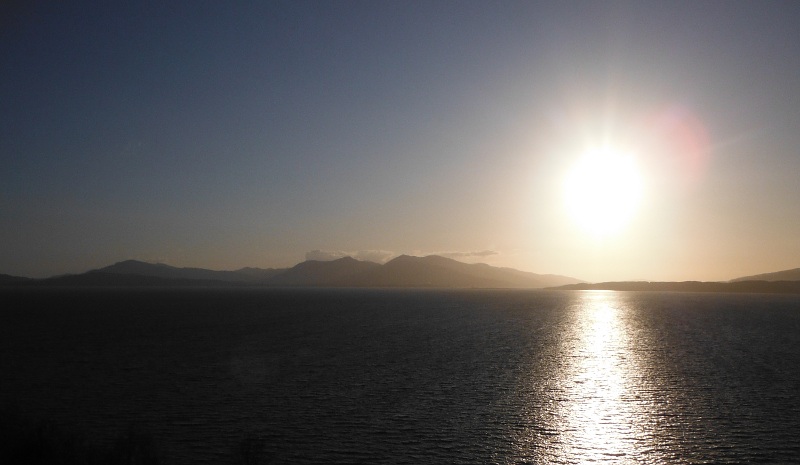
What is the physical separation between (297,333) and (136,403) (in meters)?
65.1

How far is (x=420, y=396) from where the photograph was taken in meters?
50.8

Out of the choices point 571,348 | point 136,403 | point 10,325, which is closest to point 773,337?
point 571,348

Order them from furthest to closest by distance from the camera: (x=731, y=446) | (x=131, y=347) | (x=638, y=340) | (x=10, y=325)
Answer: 1. (x=10, y=325)
2. (x=638, y=340)
3. (x=131, y=347)
4. (x=731, y=446)

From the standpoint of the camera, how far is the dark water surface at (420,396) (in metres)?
35.8

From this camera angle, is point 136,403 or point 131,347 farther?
point 131,347

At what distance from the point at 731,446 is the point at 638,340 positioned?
74.2 meters

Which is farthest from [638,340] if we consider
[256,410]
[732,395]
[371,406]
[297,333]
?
[256,410]

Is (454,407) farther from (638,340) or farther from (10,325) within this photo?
(10,325)

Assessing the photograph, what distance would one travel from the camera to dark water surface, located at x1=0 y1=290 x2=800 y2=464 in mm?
35812

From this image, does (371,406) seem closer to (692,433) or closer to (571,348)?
(692,433)

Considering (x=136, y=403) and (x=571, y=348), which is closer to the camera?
(x=136, y=403)

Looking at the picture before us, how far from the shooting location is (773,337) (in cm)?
10681

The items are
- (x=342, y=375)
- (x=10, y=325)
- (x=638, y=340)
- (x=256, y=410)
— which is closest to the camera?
(x=256, y=410)

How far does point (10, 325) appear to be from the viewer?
12000cm
